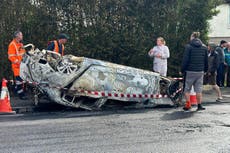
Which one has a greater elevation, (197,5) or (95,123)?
(197,5)

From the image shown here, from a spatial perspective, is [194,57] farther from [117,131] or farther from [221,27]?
[221,27]

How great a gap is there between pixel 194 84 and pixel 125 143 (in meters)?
4.43

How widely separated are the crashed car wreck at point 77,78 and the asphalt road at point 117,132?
0.41m

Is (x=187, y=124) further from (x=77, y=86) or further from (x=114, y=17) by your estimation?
(x=114, y=17)

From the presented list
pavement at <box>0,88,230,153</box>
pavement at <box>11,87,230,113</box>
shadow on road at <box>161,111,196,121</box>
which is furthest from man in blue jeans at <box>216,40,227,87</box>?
shadow on road at <box>161,111,196,121</box>

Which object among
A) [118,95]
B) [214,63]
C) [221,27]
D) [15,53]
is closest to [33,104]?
[15,53]

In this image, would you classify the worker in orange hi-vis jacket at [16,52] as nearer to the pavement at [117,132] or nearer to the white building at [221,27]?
the pavement at [117,132]

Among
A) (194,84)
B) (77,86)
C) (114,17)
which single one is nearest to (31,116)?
(77,86)

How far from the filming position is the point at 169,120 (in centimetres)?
931

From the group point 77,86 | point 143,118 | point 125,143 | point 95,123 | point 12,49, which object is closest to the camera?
point 125,143

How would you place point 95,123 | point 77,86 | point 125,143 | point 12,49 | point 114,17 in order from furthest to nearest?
point 114,17 < point 12,49 < point 77,86 < point 95,123 < point 125,143

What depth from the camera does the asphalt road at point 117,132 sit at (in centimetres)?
673

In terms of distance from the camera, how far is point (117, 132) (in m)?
7.89

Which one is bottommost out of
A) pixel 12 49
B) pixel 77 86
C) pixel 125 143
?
pixel 125 143
